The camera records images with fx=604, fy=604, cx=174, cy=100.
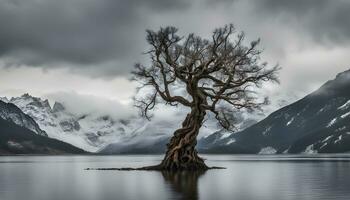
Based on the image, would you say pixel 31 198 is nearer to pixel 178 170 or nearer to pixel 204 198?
pixel 204 198

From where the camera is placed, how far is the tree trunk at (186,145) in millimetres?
69062

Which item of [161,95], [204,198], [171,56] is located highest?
[171,56]

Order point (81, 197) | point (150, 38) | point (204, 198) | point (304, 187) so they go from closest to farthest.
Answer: point (204, 198) → point (81, 197) → point (304, 187) → point (150, 38)

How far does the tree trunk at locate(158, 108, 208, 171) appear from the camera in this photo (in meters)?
69.1

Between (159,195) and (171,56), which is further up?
(171,56)

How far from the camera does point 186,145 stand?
69.1m

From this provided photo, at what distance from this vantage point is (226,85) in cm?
6894

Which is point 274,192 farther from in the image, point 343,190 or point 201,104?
point 201,104

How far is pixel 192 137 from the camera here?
6925 cm

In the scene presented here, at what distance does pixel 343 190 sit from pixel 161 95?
34.4m

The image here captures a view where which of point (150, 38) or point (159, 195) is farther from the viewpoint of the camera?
point (150, 38)

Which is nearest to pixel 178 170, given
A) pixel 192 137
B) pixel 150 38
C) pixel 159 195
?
pixel 192 137

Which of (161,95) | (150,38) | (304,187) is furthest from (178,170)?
(304,187)

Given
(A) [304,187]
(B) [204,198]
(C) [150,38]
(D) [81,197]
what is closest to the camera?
(B) [204,198]
